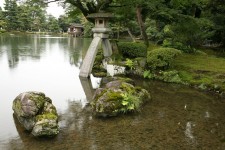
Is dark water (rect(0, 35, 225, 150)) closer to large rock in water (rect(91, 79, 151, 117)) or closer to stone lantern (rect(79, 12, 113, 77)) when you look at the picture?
large rock in water (rect(91, 79, 151, 117))

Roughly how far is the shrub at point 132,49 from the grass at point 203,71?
2.79 meters

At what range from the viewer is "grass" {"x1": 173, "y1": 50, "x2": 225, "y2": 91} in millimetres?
17828

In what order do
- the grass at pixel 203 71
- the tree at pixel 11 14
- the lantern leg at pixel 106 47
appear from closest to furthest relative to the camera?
the grass at pixel 203 71 < the lantern leg at pixel 106 47 < the tree at pixel 11 14

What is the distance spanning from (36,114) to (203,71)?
12.9m

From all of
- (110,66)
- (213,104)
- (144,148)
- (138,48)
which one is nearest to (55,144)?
(144,148)

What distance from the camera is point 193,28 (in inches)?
1043

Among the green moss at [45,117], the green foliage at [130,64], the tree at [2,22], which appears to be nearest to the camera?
the green moss at [45,117]

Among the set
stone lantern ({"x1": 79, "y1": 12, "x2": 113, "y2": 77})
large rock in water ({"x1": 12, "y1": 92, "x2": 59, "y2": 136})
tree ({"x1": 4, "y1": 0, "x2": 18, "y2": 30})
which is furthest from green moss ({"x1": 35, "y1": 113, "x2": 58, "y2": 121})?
tree ({"x1": 4, "y1": 0, "x2": 18, "y2": 30})

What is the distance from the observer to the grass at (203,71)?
1783 cm

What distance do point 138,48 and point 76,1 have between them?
20.6 ft

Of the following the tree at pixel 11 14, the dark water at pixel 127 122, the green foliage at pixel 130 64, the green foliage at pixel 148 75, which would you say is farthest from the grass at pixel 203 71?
the tree at pixel 11 14

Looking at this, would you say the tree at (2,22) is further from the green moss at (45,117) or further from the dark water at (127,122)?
the green moss at (45,117)

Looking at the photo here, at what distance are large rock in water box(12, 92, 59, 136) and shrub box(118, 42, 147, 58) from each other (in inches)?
486

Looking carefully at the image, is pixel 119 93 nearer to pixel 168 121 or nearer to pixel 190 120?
pixel 168 121
